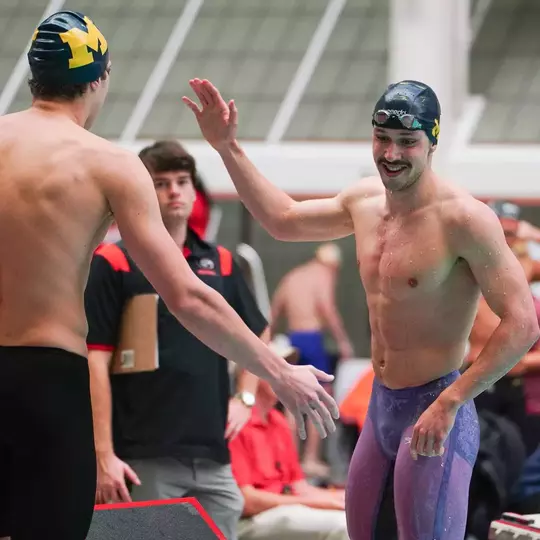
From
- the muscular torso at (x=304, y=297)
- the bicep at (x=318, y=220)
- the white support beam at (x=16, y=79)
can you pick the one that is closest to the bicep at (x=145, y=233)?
the bicep at (x=318, y=220)

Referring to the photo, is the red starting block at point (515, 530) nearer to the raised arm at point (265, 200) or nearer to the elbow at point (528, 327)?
the elbow at point (528, 327)

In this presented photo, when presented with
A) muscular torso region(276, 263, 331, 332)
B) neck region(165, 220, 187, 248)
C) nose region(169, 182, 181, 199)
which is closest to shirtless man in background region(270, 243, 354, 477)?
muscular torso region(276, 263, 331, 332)

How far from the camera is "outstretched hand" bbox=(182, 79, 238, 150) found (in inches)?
145

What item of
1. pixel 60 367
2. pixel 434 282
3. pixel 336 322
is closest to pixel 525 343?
pixel 434 282

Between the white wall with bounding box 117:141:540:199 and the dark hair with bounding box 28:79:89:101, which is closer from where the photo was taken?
the dark hair with bounding box 28:79:89:101

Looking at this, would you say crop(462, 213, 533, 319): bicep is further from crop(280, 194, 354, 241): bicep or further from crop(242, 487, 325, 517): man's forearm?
crop(242, 487, 325, 517): man's forearm

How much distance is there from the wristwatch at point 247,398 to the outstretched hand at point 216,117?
42.4 inches

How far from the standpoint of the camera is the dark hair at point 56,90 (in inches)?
114

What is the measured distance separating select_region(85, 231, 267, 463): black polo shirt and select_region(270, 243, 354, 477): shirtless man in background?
5.54 metres

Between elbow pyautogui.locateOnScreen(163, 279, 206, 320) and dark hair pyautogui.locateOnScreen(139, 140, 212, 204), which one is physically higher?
dark hair pyautogui.locateOnScreen(139, 140, 212, 204)

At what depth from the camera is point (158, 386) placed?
4.05 m

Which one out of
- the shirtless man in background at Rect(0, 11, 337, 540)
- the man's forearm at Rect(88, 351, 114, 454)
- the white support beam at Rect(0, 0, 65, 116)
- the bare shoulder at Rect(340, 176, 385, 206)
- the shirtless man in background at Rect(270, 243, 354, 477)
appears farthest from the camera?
the white support beam at Rect(0, 0, 65, 116)

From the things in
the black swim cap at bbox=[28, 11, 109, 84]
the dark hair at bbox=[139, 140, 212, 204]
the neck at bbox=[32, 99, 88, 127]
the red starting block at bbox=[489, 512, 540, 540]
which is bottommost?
the red starting block at bbox=[489, 512, 540, 540]

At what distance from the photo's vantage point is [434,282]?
3359 millimetres
